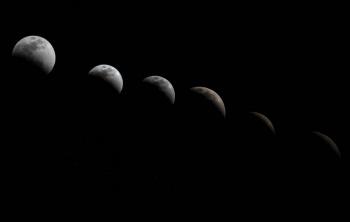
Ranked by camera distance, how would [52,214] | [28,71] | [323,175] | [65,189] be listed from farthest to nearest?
[65,189] → [52,214] → [28,71] → [323,175]

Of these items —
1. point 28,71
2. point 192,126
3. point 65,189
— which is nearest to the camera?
point 28,71

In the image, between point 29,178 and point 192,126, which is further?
point 29,178

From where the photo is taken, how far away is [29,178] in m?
14.0

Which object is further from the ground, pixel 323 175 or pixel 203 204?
pixel 323 175

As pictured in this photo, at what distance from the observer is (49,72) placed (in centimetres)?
1182

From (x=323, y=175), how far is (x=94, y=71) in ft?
32.0

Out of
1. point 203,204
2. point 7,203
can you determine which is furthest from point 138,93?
point 7,203

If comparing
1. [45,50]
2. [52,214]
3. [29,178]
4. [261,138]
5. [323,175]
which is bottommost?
[52,214]

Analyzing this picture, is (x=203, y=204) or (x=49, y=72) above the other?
(x=49, y=72)

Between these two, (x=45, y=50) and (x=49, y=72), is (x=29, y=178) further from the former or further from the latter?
(x=45, y=50)

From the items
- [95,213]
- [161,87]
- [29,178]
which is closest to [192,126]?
[161,87]

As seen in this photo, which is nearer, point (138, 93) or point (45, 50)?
point (45, 50)

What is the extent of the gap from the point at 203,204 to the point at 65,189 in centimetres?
661

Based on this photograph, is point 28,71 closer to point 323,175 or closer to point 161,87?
point 161,87
